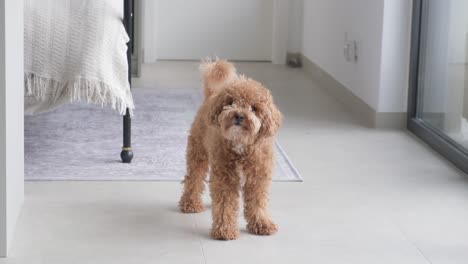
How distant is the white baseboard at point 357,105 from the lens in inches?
174

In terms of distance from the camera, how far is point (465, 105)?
12.4ft

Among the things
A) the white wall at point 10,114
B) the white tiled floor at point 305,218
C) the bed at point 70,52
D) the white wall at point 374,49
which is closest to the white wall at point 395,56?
the white wall at point 374,49

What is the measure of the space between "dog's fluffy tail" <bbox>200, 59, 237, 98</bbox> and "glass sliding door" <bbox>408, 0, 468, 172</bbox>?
1200 mm

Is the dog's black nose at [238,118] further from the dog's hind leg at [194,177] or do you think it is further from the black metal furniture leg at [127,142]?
the black metal furniture leg at [127,142]

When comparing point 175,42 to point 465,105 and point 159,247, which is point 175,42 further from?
point 159,247

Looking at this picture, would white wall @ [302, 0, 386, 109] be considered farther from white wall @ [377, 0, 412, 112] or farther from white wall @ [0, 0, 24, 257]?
white wall @ [0, 0, 24, 257]

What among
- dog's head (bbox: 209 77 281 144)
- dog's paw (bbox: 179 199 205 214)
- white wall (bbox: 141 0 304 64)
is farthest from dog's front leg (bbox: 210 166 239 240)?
white wall (bbox: 141 0 304 64)

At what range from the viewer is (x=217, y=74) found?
2873 mm

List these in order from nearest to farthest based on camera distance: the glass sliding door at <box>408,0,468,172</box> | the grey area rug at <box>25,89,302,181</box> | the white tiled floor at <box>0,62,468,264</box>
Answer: the white tiled floor at <box>0,62,468,264</box>
the grey area rug at <box>25,89,302,181</box>
the glass sliding door at <box>408,0,468,172</box>

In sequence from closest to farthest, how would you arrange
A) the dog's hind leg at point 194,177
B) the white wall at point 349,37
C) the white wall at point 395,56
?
the dog's hind leg at point 194,177 < the white wall at point 395,56 < the white wall at point 349,37

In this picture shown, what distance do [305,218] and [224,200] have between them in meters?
0.38

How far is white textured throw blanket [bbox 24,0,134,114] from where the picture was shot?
3289 mm

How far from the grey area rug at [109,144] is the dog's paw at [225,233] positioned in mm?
698

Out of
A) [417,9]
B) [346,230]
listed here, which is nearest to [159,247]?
[346,230]
